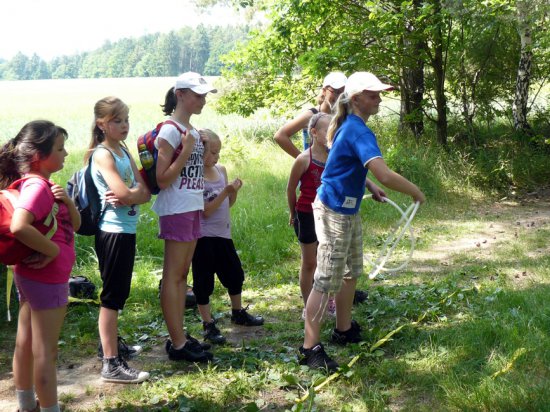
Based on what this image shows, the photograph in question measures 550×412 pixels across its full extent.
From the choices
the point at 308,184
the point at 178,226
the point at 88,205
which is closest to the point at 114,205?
the point at 88,205

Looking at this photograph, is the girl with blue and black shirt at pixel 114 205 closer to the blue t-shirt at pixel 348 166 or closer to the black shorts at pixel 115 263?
the black shorts at pixel 115 263

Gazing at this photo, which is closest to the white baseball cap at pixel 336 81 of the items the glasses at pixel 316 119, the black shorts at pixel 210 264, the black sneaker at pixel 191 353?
the glasses at pixel 316 119

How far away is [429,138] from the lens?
1216 cm

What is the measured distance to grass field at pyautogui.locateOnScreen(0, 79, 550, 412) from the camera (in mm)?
3703

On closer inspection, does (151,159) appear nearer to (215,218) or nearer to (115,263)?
(115,263)

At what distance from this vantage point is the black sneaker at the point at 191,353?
169 inches

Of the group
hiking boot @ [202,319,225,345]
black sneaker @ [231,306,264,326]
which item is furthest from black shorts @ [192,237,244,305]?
black sneaker @ [231,306,264,326]

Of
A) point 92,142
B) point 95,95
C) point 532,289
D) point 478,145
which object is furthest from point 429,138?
point 95,95

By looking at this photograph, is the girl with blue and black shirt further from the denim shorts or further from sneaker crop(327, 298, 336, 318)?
sneaker crop(327, 298, 336, 318)

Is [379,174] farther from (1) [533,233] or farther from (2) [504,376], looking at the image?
(1) [533,233]

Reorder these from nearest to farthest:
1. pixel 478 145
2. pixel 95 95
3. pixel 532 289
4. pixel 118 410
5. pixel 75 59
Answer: pixel 118 410
pixel 532 289
pixel 478 145
pixel 95 95
pixel 75 59

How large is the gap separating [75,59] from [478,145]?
283ft

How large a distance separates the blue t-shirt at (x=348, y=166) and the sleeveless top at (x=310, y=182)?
0.54m

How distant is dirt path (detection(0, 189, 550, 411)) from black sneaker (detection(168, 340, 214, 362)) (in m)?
0.23
